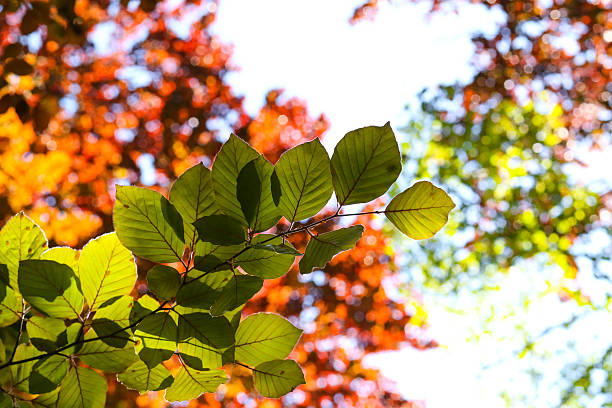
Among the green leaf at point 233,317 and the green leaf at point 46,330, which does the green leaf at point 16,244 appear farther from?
the green leaf at point 233,317

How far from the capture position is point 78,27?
148cm

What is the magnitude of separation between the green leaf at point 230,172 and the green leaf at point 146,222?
1.5 inches

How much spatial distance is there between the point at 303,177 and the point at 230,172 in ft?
0.20

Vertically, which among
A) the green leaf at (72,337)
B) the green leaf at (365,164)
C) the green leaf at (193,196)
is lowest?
the green leaf at (72,337)

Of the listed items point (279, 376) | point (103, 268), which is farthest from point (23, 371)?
point (279, 376)

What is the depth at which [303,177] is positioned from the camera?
40 cm

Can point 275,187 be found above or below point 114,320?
above

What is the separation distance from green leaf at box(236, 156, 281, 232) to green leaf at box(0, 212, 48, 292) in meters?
0.23

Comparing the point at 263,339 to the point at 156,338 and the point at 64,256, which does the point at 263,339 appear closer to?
the point at 156,338

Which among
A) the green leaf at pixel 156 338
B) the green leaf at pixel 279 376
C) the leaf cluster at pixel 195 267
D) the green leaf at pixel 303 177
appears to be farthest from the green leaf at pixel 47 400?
the green leaf at pixel 303 177

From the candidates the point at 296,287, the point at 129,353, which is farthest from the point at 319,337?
the point at 129,353

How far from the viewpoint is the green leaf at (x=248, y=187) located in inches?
15.2

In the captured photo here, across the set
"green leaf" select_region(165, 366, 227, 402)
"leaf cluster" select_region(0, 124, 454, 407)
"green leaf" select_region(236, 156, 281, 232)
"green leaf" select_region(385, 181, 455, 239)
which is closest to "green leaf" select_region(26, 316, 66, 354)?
"leaf cluster" select_region(0, 124, 454, 407)

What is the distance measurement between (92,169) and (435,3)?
4434 mm
